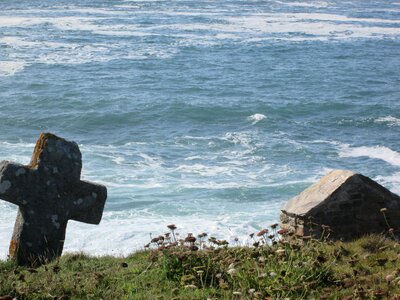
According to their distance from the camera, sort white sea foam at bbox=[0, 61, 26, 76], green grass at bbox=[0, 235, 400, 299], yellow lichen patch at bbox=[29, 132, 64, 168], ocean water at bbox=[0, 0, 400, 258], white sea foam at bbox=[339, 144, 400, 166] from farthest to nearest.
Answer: white sea foam at bbox=[0, 61, 26, 76] < white sea foam at bbox=[339, 144, 400, 166] < ocean water at bbox=[0, 0, 400, 258] < yellow lichen patch at bbox=[29, 132, 64, 168] < green grass at bbox=[0, 235, 400, 299]

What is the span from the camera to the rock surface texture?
9.32m

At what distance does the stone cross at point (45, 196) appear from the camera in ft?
27.1

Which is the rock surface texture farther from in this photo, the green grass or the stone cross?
the stone cross

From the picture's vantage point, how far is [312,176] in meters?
21.3

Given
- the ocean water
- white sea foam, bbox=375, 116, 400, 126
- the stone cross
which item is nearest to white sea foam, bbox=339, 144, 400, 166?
the ocean water

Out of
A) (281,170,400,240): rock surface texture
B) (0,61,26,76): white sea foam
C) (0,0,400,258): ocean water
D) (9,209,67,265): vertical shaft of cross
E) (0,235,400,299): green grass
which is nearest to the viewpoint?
(0,235,400,299): green grass

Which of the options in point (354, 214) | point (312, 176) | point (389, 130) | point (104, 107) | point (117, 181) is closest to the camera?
point (354, 214)

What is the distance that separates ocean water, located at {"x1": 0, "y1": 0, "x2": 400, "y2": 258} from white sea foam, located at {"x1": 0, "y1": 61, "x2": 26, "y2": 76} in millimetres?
99

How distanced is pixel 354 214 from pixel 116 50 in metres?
36.1

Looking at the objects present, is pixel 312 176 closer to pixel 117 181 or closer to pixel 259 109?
pixel 117 181

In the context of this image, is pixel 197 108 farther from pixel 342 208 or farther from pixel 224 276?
pixel 224 276

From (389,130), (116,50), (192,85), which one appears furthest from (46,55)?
(389,130)

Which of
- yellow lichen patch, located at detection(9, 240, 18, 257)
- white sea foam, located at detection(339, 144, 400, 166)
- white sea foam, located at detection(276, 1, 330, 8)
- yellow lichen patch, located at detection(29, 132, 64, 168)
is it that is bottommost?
white sea foam, located at detection(339, 144, 400, 166)

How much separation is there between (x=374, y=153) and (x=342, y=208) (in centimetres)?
1549
